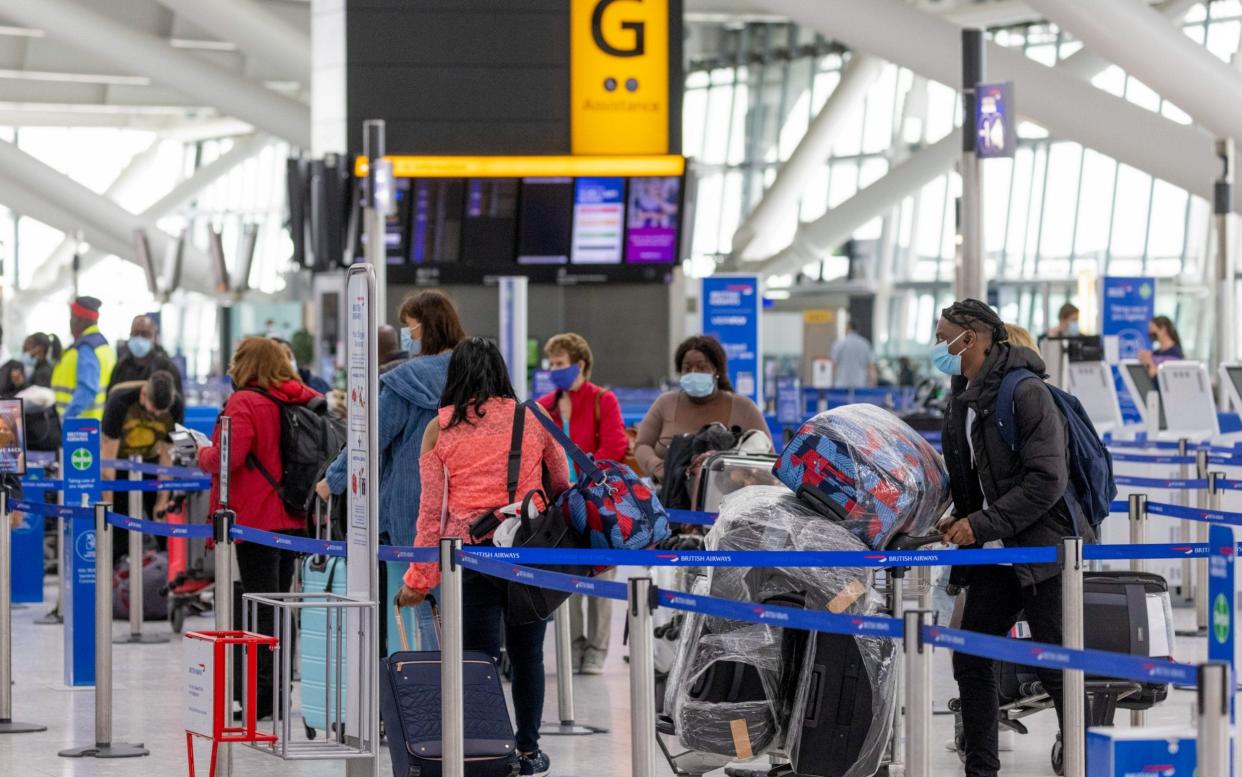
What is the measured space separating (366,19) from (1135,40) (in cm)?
803

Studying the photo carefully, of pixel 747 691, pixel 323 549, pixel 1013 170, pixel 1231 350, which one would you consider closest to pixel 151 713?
pixel 323 549

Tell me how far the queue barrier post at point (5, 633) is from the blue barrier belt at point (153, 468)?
2.67 m

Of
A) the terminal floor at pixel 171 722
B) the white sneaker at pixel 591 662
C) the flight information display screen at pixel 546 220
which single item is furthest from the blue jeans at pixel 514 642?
the flight information display screen at pixel 546 220

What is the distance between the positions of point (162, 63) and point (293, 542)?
2701 centimetres

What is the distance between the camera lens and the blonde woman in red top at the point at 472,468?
6844 millimetres

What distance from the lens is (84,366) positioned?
13578 mm

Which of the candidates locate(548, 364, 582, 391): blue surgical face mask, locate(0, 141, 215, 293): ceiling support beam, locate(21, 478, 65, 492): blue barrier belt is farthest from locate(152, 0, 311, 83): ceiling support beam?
locate(548, 364, 582, 391): blue surgical face mask

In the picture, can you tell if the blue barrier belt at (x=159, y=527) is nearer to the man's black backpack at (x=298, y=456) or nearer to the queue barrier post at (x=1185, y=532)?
the man's black backpack at (x=298, y=456)

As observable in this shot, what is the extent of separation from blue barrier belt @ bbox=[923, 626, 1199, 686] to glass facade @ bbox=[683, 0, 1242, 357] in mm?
31649

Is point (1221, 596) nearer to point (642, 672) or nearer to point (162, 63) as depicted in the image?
point (642, 672)

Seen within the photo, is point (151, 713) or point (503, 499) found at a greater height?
point (503, 499)

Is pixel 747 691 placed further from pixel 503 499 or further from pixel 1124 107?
pixel 1124 107

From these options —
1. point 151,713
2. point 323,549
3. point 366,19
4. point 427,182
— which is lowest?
point 151,713

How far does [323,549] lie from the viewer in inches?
270
